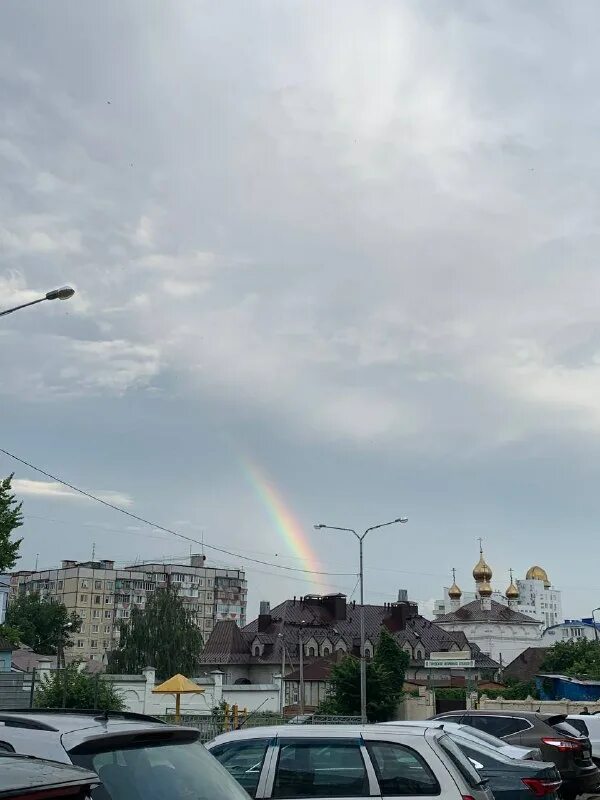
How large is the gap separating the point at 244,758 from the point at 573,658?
62.0 metres

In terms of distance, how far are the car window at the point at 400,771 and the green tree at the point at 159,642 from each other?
62493 millimetres

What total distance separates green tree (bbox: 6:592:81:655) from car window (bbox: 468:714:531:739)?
3773 inches

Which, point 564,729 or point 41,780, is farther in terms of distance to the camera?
point 564,729

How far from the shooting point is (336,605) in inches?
3583

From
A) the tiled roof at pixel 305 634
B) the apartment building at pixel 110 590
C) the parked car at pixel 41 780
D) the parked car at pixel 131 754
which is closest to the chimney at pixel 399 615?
the tiled roof at pixel 305 634

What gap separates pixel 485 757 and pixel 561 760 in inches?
159

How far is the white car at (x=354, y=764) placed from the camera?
23.5ft

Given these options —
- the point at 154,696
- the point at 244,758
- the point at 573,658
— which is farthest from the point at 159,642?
the point at 244,758

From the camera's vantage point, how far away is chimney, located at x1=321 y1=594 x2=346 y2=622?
298 ft

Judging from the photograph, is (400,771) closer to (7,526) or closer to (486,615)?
(7,526)

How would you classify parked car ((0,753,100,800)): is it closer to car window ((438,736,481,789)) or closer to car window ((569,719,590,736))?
car window ((438,736,481,789))

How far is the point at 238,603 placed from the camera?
13750 cm

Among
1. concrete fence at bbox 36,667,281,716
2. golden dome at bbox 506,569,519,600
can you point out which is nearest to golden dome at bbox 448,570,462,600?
golden dome at bbox 506,569,519,600

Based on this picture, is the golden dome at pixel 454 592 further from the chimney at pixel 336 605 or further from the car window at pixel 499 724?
the car window at pixel 499 724
